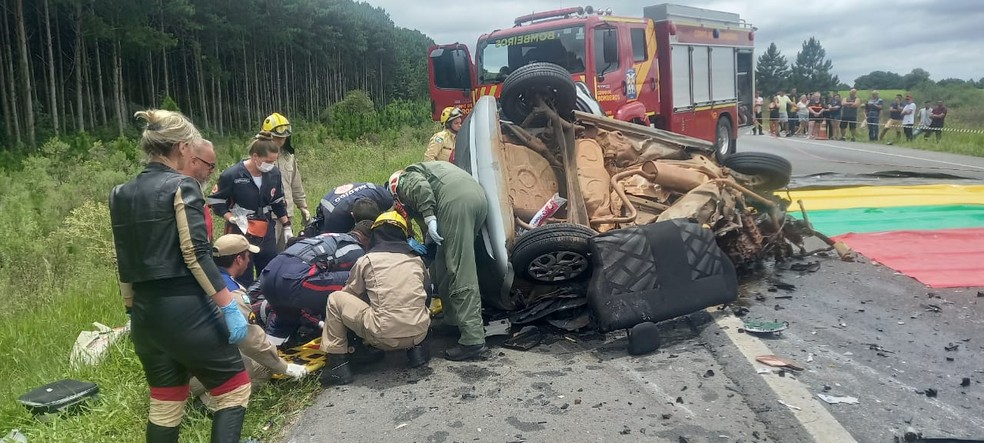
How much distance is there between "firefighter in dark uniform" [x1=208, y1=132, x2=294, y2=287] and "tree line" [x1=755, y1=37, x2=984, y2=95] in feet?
210

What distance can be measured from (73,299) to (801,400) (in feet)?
19.8

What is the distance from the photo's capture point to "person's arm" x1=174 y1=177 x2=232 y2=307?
9.18 feet

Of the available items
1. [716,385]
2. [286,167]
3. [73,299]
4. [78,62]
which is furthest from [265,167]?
[78,62]

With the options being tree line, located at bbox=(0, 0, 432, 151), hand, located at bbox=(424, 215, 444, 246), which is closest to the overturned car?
hand, located at bbox=(424, 215, 444, 246)

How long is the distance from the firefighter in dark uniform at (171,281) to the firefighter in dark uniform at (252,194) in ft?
8.78

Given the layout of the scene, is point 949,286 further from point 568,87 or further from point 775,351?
point 568,87

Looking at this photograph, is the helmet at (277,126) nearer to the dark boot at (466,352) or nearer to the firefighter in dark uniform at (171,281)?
the dark boot at (466,352)

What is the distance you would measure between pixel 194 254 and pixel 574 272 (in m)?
2.74

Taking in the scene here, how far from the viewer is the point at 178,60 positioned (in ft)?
137

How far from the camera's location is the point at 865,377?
3.74 meters

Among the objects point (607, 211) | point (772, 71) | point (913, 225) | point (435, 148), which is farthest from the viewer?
point (772, 71)

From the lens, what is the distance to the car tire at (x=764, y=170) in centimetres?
646

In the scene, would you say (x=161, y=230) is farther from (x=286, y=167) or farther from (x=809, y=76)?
(x=809, y=76)

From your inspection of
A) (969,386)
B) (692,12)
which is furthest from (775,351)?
(692,12)
